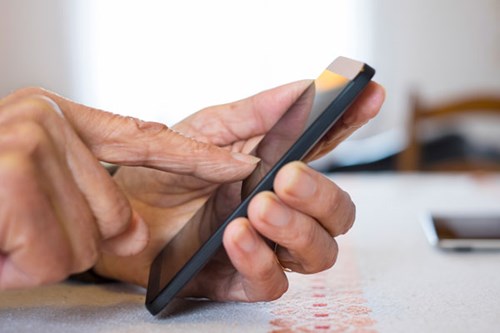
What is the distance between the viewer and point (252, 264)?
511mm

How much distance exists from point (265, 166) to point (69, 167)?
16cm

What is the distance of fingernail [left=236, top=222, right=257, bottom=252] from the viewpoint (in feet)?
1.59

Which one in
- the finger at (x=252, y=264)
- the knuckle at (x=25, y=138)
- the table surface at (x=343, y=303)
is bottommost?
the table surface at (x=343, y=303)

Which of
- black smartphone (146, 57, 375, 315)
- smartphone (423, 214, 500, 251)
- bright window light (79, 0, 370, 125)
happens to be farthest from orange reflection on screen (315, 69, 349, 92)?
bright window light (79, 0, 370, 125)

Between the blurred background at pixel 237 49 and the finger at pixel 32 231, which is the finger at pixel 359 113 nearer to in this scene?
the finger at pixel 32 231

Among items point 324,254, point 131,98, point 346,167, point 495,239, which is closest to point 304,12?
point 131,98

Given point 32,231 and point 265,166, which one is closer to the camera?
point 32,231

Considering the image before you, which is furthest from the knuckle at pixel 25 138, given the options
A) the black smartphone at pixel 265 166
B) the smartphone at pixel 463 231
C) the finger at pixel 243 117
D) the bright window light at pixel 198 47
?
the bright window light at pixel 198 47

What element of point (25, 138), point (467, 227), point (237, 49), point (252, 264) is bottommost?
point (237, 49)

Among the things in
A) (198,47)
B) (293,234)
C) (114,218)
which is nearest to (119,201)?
(114,218)

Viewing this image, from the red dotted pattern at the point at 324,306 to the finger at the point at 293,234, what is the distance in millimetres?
28

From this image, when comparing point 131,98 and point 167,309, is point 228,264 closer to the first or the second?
point 167,309

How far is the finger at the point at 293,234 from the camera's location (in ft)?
1.59

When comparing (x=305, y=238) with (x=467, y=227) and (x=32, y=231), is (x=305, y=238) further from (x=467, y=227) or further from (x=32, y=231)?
(x=467, y=227)
